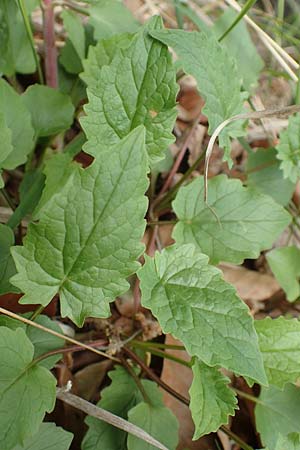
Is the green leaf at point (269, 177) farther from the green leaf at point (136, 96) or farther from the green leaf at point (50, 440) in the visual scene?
the green leaf at point (50, 440)

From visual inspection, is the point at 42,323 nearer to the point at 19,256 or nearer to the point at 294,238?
the point at 19,256

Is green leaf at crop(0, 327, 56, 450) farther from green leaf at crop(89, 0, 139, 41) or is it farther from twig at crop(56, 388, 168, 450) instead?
green leaf at crop(89, 0, 139, 41)

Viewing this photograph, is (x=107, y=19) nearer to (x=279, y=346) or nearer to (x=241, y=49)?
(x=241, y=49)

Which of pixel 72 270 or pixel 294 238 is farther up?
pixel 72 270

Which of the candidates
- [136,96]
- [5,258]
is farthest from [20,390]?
[136,96]

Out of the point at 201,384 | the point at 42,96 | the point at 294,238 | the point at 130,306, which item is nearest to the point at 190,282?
the point at 201,384

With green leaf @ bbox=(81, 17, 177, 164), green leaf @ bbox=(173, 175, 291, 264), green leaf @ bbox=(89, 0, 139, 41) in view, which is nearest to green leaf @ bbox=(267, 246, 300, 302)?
green leaf @ bbox=(173, 175, 291, 264)
